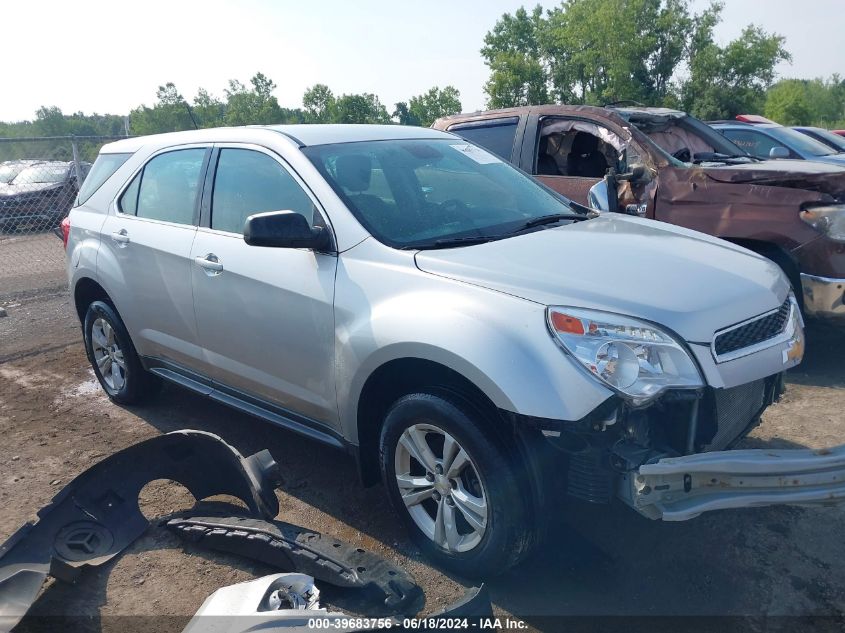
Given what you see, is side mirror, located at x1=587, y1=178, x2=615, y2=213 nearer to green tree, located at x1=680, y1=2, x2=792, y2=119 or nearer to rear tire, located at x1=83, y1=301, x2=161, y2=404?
rear tire, located at x1=83, y1=301, x2=161, y2=404

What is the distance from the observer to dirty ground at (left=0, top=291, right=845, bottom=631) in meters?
2.81

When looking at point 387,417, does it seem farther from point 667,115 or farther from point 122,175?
point 667,115

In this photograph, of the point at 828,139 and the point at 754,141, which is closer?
the point at 754,141

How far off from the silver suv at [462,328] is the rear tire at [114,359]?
1.40ft

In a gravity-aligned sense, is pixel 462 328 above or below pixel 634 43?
below

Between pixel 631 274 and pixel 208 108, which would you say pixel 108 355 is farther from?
pixel 208 108

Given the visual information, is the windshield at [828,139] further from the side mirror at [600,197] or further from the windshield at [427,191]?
the windshield at [427,191]

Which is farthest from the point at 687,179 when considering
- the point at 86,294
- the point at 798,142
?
the point at 798,142

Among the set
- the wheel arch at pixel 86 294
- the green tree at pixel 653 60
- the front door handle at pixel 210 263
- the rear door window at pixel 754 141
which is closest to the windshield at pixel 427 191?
the front door handle at pixel 210 263

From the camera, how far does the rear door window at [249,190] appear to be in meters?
3.56

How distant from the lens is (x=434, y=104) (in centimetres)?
9238

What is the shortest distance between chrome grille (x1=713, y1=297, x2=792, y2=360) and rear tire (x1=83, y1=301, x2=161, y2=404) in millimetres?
3683

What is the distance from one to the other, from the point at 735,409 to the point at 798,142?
9.33 m

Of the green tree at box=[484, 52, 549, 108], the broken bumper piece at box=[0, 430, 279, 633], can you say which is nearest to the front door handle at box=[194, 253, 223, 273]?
the broken bumper piece at box=[0, 430, 279, 633]
